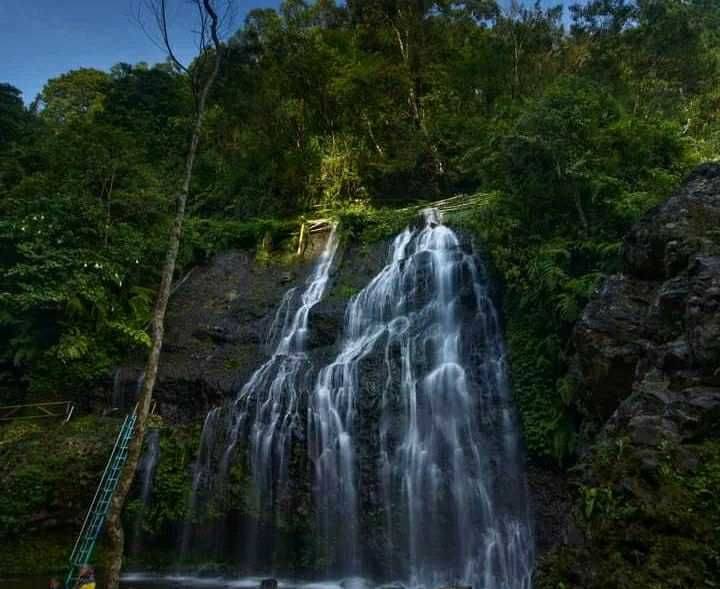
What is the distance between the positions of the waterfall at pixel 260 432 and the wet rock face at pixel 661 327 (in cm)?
611

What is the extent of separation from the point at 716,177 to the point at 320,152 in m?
15.0

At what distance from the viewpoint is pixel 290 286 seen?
16578 millimetres

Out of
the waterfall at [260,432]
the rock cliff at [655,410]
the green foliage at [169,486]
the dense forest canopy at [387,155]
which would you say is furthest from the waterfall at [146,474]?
the rock cliff at [655,410]

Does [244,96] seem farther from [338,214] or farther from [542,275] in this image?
[542,275]

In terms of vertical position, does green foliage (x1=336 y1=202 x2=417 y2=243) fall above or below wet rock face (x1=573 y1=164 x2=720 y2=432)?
above

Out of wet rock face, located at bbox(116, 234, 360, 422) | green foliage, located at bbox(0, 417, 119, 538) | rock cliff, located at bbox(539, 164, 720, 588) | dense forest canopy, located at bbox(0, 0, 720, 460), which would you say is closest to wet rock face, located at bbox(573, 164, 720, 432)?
rock cliff, located at bbox(539, 164, 720, 588)

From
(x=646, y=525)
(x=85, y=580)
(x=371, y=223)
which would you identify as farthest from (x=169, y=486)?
(x=371, y=223)

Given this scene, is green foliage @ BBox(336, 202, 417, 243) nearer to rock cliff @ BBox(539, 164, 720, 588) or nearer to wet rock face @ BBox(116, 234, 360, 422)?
wet rock face @ BBox(116, 234, 360, 422)

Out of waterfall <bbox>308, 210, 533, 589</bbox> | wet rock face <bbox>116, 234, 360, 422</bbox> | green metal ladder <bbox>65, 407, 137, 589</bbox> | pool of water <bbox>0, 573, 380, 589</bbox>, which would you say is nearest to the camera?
waterfall <bbox>308, 210, 533, 589</bbox>

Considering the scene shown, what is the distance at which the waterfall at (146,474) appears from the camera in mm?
11578

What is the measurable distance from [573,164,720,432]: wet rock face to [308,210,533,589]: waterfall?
7.74 ft

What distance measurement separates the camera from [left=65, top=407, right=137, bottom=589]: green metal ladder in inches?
400

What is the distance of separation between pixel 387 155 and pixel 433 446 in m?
13.9

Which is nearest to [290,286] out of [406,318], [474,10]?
[406,318]
